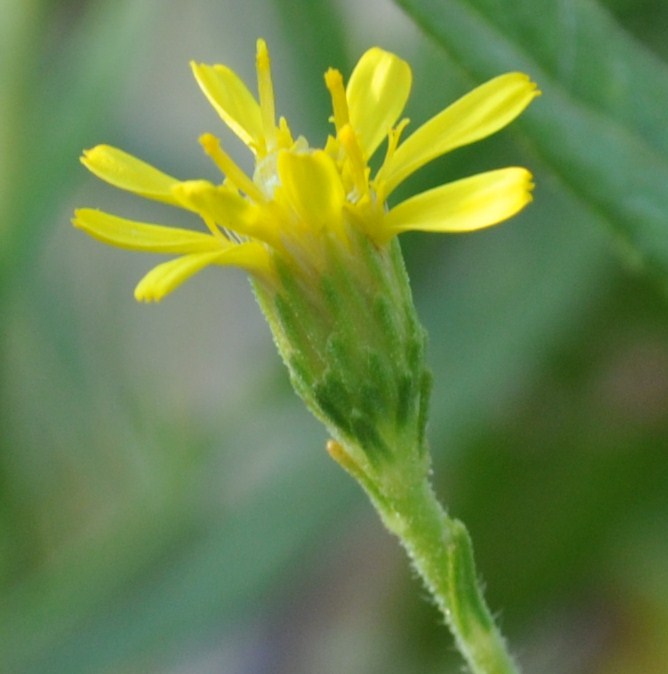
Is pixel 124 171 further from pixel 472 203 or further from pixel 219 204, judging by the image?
pixel 472 203

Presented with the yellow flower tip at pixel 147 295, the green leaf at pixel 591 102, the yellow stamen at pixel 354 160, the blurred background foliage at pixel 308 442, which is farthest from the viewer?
the blurred background foliage at pixel 308 442

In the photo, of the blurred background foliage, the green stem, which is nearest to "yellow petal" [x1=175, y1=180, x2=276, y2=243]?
the green stem

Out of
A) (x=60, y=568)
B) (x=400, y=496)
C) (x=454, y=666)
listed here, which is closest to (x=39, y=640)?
(x=60, y=568)

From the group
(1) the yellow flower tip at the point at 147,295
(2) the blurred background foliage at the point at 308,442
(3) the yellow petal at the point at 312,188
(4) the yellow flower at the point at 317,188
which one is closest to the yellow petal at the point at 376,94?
(4) the yellow flower at the point at 317,188

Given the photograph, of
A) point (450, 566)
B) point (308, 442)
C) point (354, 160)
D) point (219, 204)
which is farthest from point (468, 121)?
point (308, 442)

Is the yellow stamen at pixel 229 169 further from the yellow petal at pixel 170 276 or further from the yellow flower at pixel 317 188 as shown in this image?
the yellow petal at pixel 170 276

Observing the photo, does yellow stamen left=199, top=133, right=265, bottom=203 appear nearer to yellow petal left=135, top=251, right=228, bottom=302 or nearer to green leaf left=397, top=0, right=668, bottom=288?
yellow petal left=135, top=251, right=228, bottom=302
